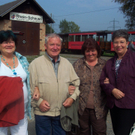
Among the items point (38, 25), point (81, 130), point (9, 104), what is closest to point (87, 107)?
point (81, 130)

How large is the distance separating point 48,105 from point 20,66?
66 centimetres

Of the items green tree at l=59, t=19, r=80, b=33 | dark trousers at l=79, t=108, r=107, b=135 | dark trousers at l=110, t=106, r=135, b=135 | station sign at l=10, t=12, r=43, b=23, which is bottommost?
dark trousers at l=79, t=108, r=107, b=135

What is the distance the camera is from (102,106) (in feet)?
8.50

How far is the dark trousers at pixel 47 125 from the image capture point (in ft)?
7.50

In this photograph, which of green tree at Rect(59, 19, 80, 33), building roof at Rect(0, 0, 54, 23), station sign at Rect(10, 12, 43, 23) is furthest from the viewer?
green tree at Rect(59, 19, 80, 33)

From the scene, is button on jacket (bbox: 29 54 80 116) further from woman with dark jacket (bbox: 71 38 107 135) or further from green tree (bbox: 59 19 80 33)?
green tree (bbox: 59 19 80 33)

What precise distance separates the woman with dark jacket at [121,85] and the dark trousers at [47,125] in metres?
0.81

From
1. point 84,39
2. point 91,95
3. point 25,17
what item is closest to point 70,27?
point 84,39

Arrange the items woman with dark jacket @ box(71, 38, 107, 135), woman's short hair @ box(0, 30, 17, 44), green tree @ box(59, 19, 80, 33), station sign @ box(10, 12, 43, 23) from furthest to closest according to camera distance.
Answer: green tree @ box(59, 19, 80, 33) < station sign @ box(10, 12, 43, 23) < woman with dark jacket @ box(71, 38, 107, 135) < woman's short hair @ box(0, 30, 17, 44)

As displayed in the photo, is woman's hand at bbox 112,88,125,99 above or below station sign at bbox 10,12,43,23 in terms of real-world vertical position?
below

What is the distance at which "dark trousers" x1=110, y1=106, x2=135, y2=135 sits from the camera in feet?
7.29

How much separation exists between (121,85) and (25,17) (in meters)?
14.5

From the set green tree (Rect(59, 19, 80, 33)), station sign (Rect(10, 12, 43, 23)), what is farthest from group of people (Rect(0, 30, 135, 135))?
green tree (Rect(59, 19, 80, 33))

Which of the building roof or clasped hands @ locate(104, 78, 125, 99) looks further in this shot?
the building roof
